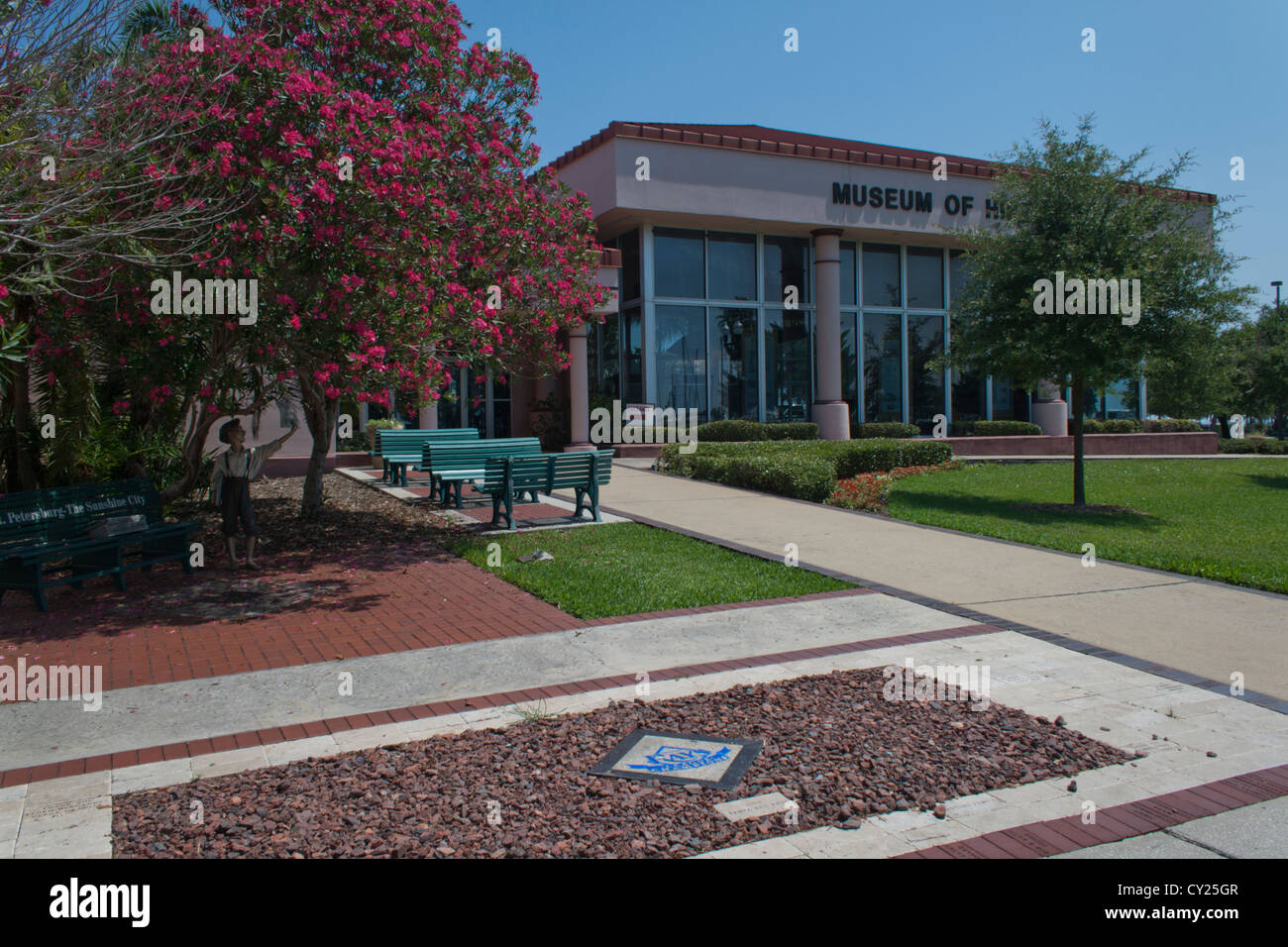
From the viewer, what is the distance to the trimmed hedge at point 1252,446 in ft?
86.7

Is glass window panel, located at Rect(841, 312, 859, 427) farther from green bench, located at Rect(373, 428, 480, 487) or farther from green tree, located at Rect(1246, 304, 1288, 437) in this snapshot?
green bench, located at Rect(373, 428, 480, 487)

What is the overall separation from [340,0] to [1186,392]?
1291 cm

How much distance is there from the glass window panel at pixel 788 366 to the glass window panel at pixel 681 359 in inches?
80.2

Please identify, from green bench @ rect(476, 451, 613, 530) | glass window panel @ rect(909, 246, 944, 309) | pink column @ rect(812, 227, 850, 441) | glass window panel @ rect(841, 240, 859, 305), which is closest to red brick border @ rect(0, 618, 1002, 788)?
green bench @ rect(476, 451, 613, 530)

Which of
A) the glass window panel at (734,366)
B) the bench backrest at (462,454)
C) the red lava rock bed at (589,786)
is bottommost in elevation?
the red lava rock bed at (589,786)

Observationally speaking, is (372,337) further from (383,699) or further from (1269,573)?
(1269,573)

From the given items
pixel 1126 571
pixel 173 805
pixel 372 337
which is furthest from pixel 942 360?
pixel 173 805

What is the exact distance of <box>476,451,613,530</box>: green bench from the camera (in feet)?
38.5

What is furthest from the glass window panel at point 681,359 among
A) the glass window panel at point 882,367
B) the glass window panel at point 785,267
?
the glass window panel at point 882,367

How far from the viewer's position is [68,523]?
8.44 metres

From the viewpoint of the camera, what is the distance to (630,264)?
24438 mm

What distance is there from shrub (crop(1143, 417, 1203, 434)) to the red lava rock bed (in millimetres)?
26879

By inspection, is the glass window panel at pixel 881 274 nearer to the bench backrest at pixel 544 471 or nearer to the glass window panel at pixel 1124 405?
the glass window panel at pixel 1124 405

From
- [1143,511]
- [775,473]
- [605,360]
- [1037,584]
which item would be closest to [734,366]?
[605,360]
